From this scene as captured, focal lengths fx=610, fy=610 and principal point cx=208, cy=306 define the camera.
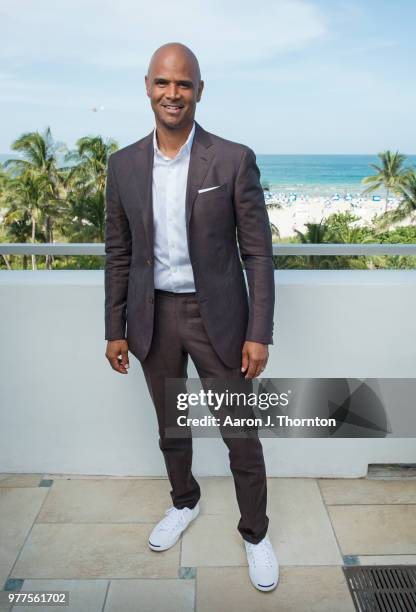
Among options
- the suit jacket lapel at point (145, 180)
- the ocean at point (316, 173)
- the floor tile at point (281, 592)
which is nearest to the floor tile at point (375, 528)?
the floor tile at point (281, 592)

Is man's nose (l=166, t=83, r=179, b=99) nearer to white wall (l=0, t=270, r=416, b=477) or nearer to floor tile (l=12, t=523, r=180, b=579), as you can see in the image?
white wall (l=0, t=270, r=416, b=477)

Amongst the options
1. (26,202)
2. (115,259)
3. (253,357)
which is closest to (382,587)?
(253,357)

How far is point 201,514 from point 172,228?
1159mm

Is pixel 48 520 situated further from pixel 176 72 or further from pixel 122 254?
pixel 176 72

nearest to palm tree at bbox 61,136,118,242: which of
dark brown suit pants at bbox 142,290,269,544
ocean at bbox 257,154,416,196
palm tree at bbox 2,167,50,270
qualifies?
palm tree at bbox 2,167,50,270

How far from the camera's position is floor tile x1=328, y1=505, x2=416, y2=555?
82.1 inches

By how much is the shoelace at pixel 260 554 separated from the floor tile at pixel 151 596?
211 millimetres

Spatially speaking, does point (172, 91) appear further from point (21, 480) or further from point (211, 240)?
point (21, 480)

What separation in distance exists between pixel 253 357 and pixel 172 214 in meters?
0.46

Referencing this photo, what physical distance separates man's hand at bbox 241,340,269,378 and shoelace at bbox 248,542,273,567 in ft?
2.03

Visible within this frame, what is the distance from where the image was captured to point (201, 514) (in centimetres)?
228

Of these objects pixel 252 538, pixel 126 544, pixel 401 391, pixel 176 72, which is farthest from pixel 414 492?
pixel 176 72

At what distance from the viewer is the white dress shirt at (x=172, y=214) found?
168 cm

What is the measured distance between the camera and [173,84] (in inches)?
61.6
